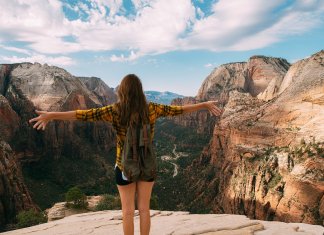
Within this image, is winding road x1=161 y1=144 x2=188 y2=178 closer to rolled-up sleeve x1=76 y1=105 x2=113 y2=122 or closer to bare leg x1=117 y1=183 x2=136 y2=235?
bare leg x1=117 y1=183 x2=136 y2=235

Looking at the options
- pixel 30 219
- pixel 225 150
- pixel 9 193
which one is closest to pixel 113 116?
pixel 30 219

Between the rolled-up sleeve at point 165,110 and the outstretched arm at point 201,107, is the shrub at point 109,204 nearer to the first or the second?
the outstretched arm at point 201,107

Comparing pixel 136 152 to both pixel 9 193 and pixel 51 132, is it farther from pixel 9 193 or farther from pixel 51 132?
pixel 51 132

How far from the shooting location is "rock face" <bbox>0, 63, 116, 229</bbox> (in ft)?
227

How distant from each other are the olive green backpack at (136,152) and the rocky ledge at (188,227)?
13.1 feet

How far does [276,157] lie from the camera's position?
37438 mm

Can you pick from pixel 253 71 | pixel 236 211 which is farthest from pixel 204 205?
pixel 253 71

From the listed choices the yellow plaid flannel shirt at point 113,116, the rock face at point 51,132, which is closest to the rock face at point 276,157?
the yellow plaid flannel shirt at point 113,116

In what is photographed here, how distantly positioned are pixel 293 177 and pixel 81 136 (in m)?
68.7

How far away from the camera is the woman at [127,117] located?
579cm

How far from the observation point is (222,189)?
5172 centimetres

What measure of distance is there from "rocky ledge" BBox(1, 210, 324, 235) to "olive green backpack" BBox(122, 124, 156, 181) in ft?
13.1

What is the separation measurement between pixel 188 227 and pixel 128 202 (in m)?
4.08

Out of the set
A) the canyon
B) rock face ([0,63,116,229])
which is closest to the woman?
the canyon
